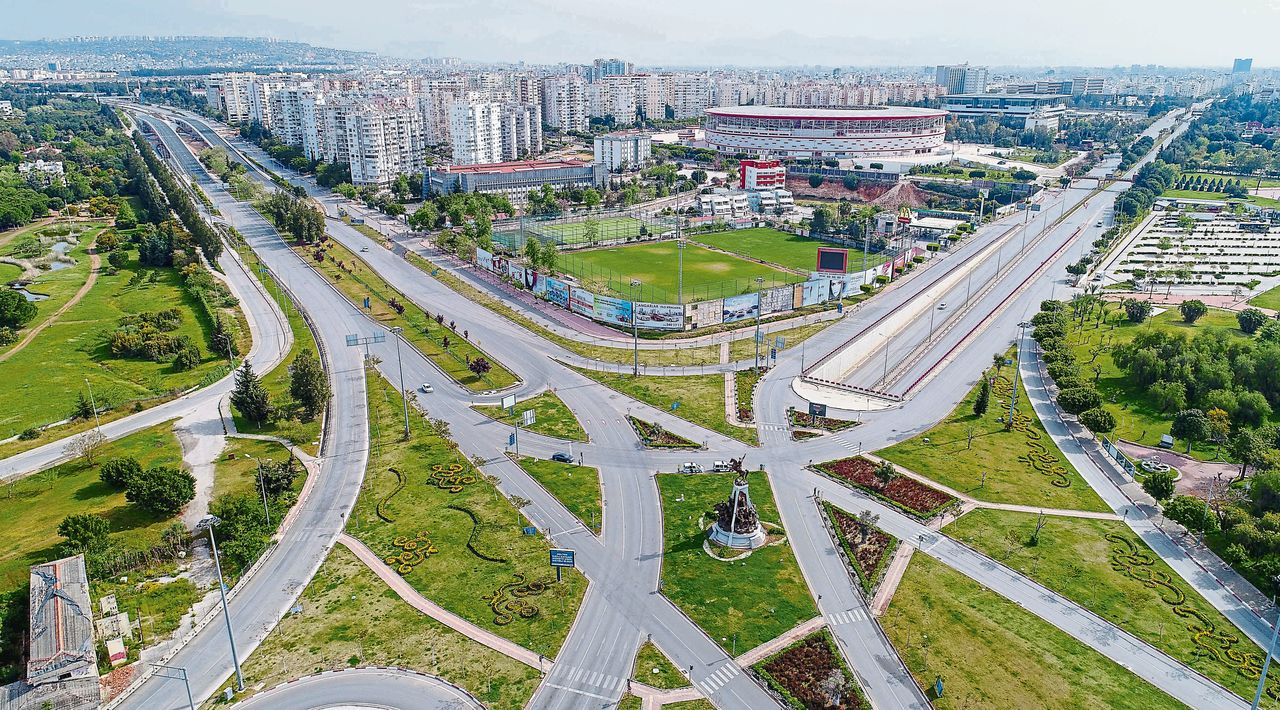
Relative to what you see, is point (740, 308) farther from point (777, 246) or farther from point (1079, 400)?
point (777, 246)

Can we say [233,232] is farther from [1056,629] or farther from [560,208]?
[1056,629]

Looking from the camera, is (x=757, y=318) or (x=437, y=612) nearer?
(x=437, y=612)

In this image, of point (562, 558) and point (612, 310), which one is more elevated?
point (612, 310)

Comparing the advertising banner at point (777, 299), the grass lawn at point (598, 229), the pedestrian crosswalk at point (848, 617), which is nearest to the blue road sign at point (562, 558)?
the pedestrian crosswalk at point (848, 617)

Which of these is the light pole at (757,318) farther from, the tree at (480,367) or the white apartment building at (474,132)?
the white apartment building at (474,132)

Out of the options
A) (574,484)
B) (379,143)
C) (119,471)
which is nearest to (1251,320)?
(574,484)

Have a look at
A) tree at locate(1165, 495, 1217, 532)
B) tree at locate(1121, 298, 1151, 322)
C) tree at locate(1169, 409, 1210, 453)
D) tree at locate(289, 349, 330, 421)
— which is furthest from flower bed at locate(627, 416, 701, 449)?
tree at locate(1121, 298, 1151, 322)
